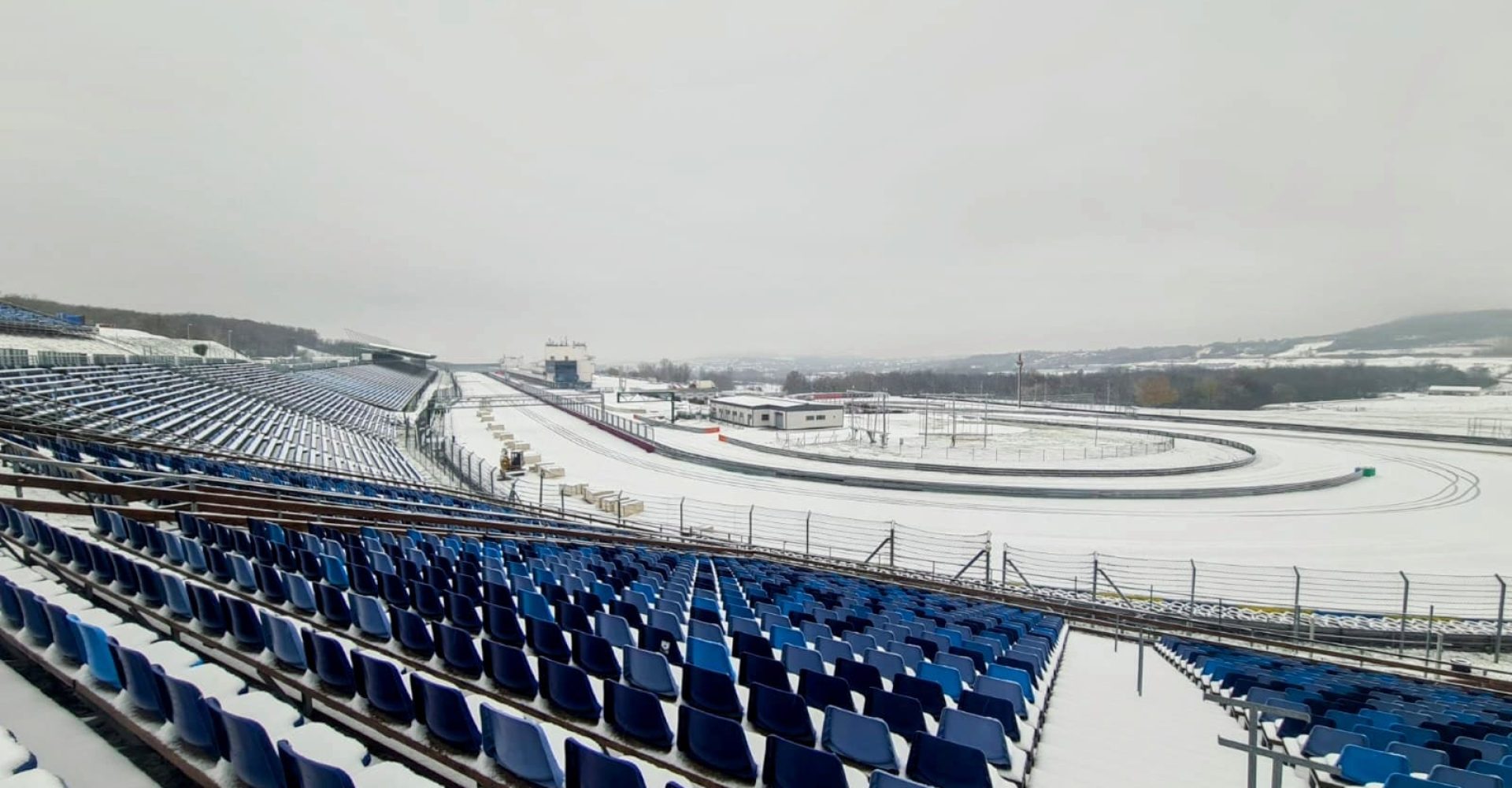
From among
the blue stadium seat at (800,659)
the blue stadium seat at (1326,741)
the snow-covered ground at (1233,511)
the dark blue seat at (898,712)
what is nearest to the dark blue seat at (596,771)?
the dark blue seat at (898,712)

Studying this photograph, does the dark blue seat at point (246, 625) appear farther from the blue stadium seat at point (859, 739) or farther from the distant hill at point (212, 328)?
the distant hill at point (212, 328)

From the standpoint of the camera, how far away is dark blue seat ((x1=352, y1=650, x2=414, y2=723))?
3721 millimetres

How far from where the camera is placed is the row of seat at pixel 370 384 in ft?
168

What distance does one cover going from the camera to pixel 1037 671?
7.13m

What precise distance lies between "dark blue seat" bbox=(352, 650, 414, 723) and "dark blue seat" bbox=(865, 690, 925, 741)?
3040mm

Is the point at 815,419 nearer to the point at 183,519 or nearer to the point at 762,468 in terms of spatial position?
the point at 762,468

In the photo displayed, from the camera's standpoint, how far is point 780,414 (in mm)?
53719

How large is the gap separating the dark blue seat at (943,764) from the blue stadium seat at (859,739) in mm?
212

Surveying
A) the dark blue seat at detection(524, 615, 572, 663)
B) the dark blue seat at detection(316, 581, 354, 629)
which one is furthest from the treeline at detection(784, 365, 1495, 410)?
the dark blue seat at detection(316, 581, 354, 629)

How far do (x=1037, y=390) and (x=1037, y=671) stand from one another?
373 feet

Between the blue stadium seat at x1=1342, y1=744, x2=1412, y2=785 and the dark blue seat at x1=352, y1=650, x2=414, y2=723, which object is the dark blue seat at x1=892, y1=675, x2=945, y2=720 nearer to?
the blue stadium seat at x1=1342, y1=744, x2=1412, y2=785

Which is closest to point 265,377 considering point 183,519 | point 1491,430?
point 183,519

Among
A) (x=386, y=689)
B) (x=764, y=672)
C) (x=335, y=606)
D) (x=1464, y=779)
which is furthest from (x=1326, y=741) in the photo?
(x=335, y=606)

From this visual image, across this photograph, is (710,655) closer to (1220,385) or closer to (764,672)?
(764,672)
